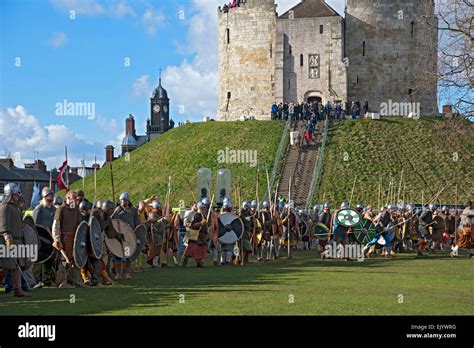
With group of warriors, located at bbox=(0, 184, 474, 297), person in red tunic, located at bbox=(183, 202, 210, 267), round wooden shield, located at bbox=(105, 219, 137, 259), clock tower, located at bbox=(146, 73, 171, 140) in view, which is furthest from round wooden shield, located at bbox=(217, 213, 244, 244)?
clock tower, located at bbox=(146, 73, 171, 140)

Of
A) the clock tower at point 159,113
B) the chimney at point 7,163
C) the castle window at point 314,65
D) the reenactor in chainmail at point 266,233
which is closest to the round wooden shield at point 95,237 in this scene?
the reenactor in chainmail at point 266,233

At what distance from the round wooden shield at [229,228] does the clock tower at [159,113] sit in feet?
472

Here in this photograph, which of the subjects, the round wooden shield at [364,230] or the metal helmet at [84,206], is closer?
the metal helmet at [84,206]

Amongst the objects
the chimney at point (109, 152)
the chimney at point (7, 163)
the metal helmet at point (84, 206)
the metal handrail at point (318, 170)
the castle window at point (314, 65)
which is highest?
the castle window at point (314, 65)

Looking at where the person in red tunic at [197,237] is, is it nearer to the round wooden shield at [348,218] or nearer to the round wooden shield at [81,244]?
the round wooden shield at [348,218]

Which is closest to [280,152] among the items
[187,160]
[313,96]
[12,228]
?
[187,160]

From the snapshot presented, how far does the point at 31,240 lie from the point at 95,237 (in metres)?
1.58

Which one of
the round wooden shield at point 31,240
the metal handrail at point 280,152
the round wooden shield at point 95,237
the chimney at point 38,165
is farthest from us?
the chimney at point 38,165

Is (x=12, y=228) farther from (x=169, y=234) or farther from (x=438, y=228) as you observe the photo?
(x=438, y=228)

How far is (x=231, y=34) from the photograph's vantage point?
7938cm

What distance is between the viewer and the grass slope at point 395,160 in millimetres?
57594

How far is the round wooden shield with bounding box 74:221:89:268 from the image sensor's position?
19641 mm

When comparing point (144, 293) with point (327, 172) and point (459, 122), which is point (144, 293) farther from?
point (327, 172)
